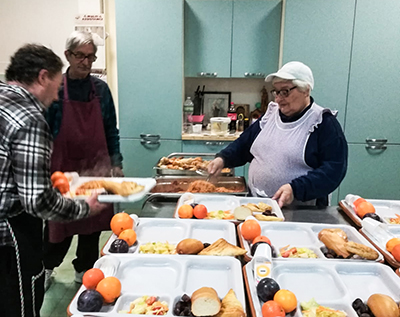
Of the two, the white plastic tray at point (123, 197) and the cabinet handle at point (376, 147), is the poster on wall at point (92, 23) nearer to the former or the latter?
the white plastic tray at point (123, 197)

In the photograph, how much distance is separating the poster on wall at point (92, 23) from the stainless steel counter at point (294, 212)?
2.33 meters

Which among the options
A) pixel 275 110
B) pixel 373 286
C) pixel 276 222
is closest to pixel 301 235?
pixel 276 222

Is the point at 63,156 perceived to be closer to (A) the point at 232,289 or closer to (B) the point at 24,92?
(B) the point at 24,92

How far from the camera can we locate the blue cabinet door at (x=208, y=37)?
344cm

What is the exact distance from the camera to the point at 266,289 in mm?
974

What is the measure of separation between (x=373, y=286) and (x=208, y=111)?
10.0ft

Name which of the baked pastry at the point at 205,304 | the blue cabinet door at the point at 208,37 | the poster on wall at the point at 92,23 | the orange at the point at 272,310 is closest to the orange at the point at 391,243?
the orange at the point at 272,310

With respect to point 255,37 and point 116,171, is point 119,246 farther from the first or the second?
point 255,37

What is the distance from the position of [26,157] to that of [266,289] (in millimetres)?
871

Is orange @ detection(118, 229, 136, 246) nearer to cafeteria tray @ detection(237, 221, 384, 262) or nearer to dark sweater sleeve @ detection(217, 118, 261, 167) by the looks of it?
cafeteria tray @ detection(237, 221, 384, 262)

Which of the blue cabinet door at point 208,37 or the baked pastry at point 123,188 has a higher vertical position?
the blue cabinet door at point 208,37

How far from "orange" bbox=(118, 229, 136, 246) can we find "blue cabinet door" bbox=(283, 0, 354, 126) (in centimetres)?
256

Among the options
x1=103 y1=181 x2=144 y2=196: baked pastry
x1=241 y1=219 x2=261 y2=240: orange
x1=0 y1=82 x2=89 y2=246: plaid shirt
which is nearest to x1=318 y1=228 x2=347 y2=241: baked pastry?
x1=241 y1=219 x2=261 y2=240: orange

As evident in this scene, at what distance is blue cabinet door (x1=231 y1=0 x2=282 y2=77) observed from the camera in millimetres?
3426
